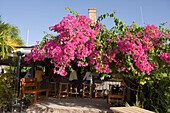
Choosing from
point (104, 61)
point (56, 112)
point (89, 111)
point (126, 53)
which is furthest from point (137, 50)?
point (56, 112)

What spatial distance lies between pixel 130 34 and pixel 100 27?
37.5 inches

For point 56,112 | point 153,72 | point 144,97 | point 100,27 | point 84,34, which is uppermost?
point 100,27

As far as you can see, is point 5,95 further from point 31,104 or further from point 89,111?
point 89,111

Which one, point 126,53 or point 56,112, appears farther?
point 56,112

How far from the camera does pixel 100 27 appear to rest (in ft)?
16.7

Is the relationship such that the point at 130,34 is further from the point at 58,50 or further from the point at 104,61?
the point at 58,50

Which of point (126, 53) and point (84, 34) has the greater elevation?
point (84, 34)

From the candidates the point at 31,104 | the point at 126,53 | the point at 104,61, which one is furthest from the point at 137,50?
the point at 31,104

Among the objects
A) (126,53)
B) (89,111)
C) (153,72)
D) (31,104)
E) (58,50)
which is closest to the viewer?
(58,50)

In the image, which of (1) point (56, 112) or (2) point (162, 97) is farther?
(1) point (56, 112)

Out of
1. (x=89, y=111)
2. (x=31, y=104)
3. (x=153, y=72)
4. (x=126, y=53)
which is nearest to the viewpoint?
(x=126, y=53)

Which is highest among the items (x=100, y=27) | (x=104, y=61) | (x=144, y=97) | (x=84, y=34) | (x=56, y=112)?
(x=100, y=27)

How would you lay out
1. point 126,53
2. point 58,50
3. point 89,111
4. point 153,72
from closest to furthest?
1. point 58,50
2. point 126,53
3. point 153,72
4. point 89,111

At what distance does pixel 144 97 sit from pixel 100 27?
9.62 ft
